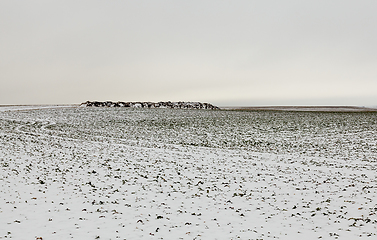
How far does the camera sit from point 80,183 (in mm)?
12828

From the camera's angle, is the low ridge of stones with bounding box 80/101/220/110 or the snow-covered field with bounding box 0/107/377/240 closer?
the snow-covered field with bounding box 0/107/377/240

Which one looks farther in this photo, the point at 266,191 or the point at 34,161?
the point at 34,161

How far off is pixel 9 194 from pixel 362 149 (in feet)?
84.1

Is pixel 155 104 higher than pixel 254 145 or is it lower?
higher

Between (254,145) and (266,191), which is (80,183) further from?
(254,145)

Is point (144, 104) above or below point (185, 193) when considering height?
above

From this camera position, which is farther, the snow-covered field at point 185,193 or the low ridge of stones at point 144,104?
the low ridge of stones at point 144,104

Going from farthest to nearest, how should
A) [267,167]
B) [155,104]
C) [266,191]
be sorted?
[155,104], [267,167], [266,191]

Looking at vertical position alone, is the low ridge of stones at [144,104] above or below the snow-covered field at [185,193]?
above

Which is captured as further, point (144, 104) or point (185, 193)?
point (144, 104)

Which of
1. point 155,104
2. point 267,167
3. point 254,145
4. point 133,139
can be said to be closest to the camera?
point 267,167

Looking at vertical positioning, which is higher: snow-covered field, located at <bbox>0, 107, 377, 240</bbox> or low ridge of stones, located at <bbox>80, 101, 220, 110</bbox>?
low ridge of stones, located at <bbox>80, 101, 220, 110</bbox>

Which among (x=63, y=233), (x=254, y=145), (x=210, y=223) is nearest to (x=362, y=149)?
(x=254, y=145)

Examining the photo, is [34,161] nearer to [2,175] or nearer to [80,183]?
[2,175]
